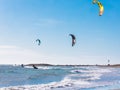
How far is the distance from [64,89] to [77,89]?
0.91m

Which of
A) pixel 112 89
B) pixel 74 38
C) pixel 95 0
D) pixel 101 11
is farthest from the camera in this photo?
pixel 112 89

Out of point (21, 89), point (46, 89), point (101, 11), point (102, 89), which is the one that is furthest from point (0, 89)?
point (101, 11)

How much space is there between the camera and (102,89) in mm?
22641

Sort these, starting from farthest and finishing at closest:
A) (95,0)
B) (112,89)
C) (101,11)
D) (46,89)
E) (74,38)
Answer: (46,89) → (112,89) → (74,38) → (101,11) → (95,0)

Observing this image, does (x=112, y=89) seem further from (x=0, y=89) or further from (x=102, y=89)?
(x=0, y=89)

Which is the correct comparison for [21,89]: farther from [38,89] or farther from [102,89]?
[102,89]

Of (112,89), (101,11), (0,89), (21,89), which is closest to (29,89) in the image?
(21,89)

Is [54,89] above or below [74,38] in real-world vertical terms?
below

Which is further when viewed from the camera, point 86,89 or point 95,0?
point 86,89

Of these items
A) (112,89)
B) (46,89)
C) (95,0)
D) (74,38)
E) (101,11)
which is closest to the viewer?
(95,0)

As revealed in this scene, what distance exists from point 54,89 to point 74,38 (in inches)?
223

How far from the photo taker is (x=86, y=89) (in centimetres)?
2300

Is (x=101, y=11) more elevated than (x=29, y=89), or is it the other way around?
(x=101, y=11)

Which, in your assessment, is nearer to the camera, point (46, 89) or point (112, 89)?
point (112, 89)
